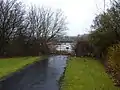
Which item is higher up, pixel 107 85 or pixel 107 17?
pixel 107 17

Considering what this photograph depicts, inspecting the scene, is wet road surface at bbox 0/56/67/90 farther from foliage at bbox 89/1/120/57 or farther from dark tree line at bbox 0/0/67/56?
dark tree line at bbox 0/0/67/56

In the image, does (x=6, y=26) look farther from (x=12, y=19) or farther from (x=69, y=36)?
(x=69, y=36)

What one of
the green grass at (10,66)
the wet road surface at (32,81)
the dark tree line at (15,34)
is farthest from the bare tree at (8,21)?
the wet road surface at (32,81)

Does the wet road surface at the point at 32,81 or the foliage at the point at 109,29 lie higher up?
the foliage at the point at 109,29

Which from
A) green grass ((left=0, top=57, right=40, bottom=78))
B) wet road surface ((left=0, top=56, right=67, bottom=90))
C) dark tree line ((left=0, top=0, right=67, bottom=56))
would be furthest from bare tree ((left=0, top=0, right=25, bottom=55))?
wet road surface ((left=0, top=56, right=67, bottom=90))

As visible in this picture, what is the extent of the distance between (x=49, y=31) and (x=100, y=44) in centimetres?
5335

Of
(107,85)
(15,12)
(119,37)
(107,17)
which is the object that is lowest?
(107,85)

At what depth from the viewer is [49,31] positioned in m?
89.5

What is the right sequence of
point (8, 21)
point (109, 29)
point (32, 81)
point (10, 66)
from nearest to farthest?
1. point (32, 81)
2. point (10, 66)
3. point (109, 29)
4. point (8, 21)

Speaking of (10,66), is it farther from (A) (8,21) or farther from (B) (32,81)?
(A) (8,21)

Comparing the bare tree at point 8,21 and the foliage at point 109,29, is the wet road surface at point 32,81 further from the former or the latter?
the bare tree at point 8,21

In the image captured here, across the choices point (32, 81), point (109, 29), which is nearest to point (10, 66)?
point (109, 29)

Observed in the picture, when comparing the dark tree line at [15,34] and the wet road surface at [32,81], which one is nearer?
the wet road surface at [32,81]

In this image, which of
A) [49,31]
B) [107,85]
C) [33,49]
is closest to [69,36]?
[49,31]
